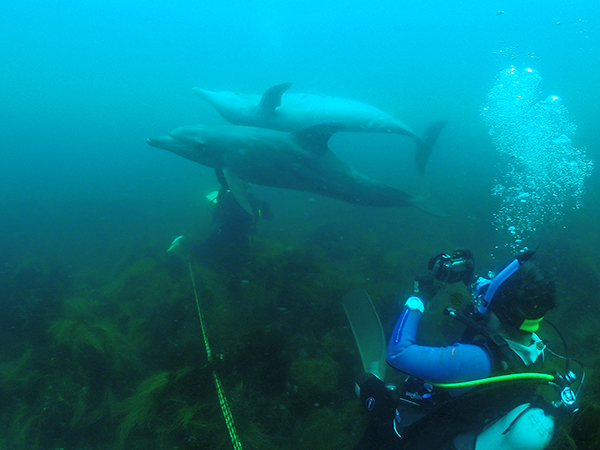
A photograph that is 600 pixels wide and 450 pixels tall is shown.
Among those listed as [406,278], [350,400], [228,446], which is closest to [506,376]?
[350,400]

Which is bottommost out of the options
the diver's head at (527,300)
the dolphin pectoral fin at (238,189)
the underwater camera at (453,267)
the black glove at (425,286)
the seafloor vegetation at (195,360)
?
the seafloor vegetation at (195,360)

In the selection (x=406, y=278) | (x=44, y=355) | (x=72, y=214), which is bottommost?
(x=72, y=214)

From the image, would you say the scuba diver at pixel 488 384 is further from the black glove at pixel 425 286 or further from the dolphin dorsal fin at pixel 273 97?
the dolphin dorsal fin at pixel 273 97

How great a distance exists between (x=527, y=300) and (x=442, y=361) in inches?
28.9

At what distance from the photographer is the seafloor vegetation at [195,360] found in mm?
3846

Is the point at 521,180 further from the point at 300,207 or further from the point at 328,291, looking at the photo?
the point at 328,291

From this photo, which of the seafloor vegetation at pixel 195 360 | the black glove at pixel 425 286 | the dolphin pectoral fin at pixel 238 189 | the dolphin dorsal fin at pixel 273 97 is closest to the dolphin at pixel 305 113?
the dolphin dorsal fin at pixel 273 97

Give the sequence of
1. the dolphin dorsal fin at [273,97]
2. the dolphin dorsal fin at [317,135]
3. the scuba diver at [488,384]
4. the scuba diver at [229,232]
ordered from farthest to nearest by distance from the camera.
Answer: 1. the dolphin dorsal fin at [273,97]
2. the scuba diver at [229,232]
3. the dolphin dorsal fin at [317,135]
4. the scuba diver at [488,384]

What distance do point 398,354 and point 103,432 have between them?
4159 mm

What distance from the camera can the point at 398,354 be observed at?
249 centimetres

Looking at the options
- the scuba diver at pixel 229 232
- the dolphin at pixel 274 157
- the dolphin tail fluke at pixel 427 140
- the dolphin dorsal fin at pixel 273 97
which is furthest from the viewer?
the dolphin tail fluke at pixel 427 140

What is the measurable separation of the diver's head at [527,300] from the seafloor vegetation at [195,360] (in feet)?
3.98

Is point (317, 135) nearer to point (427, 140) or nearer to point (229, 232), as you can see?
point (229, 232)

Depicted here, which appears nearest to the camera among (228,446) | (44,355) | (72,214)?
(228,446)
